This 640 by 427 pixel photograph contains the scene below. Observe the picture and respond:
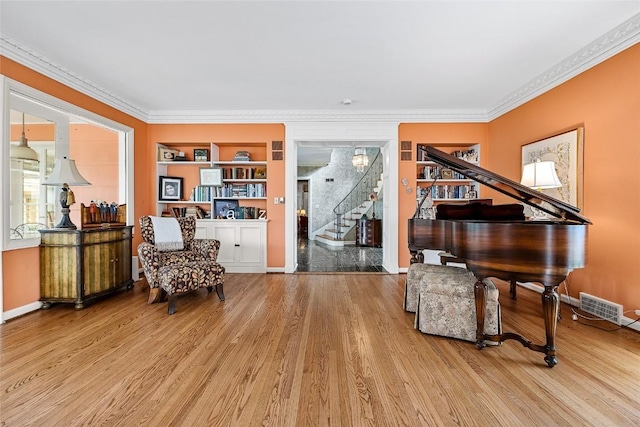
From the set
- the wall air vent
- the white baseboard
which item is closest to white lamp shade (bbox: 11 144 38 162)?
the white baseboard

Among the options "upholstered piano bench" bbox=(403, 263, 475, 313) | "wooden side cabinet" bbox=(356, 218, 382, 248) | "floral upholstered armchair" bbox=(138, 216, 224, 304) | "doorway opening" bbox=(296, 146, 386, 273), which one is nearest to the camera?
"upholstered piano bench" bbox=(403, 263, 475, 313)

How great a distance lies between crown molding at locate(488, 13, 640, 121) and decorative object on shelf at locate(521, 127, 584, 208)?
673 mm

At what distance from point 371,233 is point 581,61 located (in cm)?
586

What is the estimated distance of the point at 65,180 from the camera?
3182 millimetres

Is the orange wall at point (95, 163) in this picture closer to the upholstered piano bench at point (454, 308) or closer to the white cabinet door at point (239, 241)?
the white cabinet door at point (239, 241)

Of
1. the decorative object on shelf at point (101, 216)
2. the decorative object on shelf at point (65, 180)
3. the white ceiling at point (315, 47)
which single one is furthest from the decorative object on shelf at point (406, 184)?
the decorative object on shelf at point (65, 180)

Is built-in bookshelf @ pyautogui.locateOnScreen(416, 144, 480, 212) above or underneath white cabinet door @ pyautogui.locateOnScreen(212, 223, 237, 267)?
above

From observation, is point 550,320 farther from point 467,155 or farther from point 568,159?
point 467,155

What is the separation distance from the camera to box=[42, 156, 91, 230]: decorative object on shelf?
3160 millimetres

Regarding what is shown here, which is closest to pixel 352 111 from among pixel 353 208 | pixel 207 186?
pixel 207 186

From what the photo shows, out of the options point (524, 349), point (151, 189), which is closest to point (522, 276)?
point (524, 349)

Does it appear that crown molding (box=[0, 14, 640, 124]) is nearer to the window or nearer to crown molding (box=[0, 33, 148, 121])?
crown molding (box=[0, 33, 148, 121])

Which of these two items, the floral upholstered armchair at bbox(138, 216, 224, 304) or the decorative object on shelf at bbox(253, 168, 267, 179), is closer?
the floral upholstered armchair at bbox(138, 216, 224, 304)

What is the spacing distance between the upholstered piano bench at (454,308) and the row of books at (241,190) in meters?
3.43
